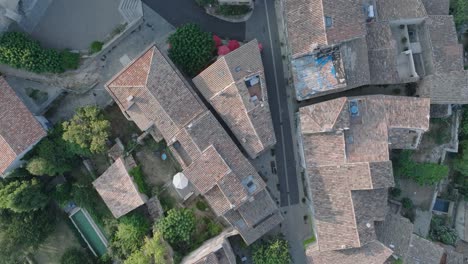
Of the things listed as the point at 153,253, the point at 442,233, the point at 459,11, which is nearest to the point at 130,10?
the point at 153,253

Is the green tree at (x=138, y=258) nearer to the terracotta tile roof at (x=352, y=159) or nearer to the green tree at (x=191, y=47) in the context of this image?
the terracotta tile roof at (x=352, y=159)

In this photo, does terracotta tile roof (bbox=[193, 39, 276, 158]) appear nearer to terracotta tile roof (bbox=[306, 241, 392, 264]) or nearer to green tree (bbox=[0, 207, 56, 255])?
terracotta tile roof (bbox=[306, 241, 392, 264])

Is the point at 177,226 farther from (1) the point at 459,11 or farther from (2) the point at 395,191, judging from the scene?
(1) the point at 459,11

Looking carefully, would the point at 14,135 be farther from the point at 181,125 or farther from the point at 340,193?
the point at 340,193

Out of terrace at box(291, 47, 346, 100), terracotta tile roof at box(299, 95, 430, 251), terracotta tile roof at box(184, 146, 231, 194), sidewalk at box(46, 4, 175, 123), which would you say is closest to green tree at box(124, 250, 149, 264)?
terracotta tile roof at box(184, 146, 231, 194)

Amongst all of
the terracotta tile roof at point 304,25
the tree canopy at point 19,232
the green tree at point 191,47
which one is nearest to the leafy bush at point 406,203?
the terracotta tile roof at point 304,25

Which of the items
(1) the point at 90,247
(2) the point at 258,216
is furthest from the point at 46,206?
(2) the point at 258,216
